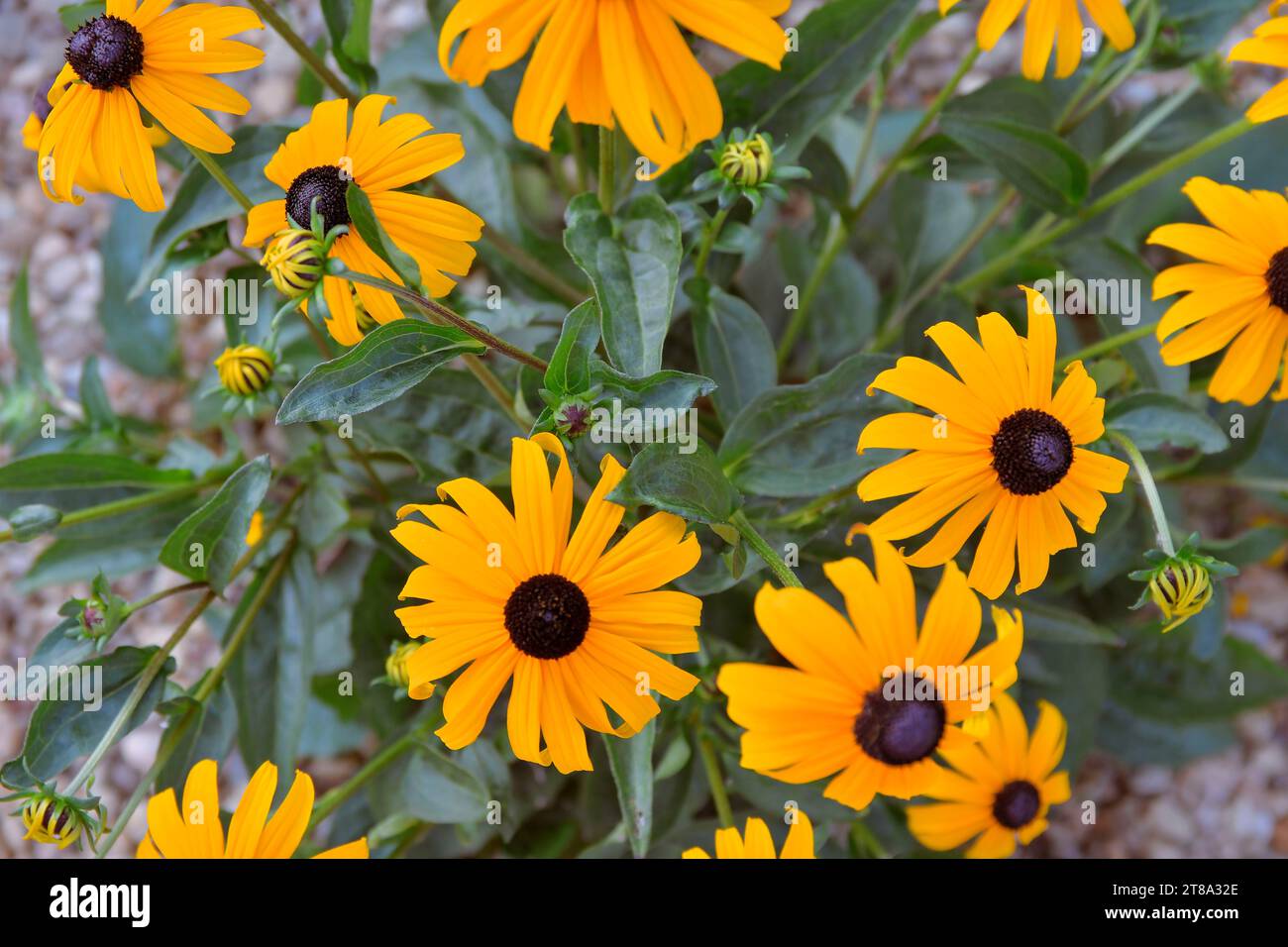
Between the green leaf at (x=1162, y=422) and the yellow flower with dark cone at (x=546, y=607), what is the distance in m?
0.49

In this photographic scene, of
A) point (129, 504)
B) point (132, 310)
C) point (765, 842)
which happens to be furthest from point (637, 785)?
point (132, 310)

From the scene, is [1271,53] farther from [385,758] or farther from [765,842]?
[385,758]

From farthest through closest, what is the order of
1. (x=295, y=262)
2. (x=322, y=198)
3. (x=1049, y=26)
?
(x=1049, y=26)
(x=322, y=198)
(x=295, y=262)

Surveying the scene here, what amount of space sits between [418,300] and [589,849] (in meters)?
0.75

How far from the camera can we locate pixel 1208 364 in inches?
53.5

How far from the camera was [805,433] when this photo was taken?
1154 mm

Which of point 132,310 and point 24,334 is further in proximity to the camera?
point 132,310

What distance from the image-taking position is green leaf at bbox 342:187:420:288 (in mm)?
855

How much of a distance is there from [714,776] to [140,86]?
85cm

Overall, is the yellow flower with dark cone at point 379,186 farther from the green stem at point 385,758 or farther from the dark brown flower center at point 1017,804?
the dark brown flower center at point 1017,804

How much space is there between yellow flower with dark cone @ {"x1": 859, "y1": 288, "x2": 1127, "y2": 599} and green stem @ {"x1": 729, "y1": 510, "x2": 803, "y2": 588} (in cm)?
9
